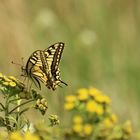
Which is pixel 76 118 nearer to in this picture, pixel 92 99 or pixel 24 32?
pixel 92 99

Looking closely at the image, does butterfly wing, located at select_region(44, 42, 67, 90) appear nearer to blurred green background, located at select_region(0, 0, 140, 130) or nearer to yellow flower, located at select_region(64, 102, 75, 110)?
yellow flower, located at select_region(64, 102, 75, 110)

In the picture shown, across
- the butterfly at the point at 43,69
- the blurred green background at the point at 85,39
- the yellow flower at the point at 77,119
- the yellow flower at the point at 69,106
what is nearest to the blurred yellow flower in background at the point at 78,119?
the yellow flower at the point at 77,119

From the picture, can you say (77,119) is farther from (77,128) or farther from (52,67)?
(52,67)

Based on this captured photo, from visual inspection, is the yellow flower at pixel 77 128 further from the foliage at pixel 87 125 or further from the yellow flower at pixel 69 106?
the yellow flower at pixel 69 106

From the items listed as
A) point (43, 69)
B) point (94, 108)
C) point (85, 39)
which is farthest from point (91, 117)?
point (85, 39)

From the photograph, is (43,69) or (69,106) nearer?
(69,106)
